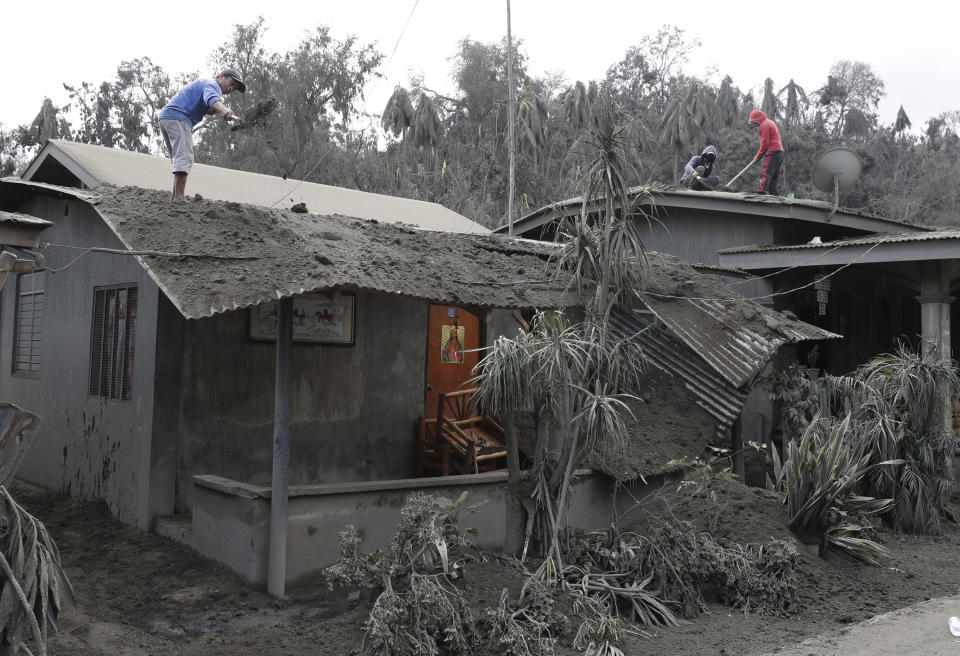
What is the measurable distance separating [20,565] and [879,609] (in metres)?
6.17

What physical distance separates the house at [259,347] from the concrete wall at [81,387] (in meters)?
0.03

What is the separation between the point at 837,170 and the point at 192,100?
1060cm

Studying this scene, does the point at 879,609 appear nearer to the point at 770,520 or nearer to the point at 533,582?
the point at 770,520

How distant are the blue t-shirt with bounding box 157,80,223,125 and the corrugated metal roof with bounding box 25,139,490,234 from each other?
1.50 metres

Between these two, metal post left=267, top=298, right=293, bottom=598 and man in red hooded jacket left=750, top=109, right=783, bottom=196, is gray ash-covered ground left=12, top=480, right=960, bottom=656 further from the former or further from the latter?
man in red hooded jacket left=750, top=109, right=783, bottom=196

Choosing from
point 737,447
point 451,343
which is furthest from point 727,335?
point 451,343

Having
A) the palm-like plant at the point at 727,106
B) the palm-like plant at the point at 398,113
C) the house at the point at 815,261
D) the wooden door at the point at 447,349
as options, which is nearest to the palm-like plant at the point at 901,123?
the palm-like plant at the point at 727,106

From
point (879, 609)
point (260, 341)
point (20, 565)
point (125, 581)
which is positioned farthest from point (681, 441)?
point (20, 565)

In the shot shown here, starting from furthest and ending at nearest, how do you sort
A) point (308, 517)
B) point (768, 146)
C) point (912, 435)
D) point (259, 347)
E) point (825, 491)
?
point (768, 146), point (912, 435), point (259, 347), point (825, 491), point (308, 517)

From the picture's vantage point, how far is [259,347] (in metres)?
8.48

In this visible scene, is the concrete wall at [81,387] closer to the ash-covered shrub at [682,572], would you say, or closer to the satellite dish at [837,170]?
the ash-covered shrub at [682,572]

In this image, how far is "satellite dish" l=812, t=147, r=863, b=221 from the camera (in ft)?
45.3

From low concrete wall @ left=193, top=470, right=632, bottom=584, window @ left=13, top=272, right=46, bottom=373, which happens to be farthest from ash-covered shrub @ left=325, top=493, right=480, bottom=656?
window @ left=13, top=272, right=46, bottom=373

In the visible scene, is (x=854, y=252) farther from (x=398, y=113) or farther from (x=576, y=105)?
(x=576, y=105)
